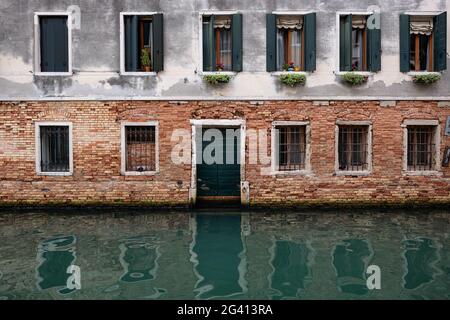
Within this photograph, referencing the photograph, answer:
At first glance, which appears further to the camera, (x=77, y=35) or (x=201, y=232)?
(x=77, y=35)

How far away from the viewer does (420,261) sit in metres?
5.79

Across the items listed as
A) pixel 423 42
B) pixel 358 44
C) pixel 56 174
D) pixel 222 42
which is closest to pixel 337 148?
pixel 358 44

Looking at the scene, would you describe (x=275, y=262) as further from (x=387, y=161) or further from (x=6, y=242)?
(x=387, y=161)

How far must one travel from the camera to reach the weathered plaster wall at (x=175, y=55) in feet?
32.0

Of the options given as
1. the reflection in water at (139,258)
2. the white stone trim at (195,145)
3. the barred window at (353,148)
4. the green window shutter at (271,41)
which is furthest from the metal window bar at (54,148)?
the barred window at (353,148)

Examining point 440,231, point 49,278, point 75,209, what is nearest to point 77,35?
point 75,209

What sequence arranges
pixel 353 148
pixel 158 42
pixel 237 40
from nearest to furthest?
pixel 158 42 → pixel 237 40 → pixel 353 148

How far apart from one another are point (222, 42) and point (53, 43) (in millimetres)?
4052

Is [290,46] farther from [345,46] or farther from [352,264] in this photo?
[352,264]

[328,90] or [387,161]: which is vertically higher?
[328,90]

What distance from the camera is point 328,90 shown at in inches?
388
